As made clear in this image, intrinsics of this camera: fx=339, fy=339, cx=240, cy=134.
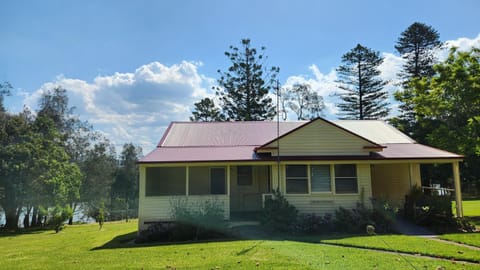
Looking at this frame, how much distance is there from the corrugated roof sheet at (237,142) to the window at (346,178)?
94 centimetres

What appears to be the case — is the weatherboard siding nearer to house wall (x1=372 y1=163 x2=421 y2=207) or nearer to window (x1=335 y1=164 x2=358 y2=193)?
window (x1=335 y1=164 x2=358 y2=193)

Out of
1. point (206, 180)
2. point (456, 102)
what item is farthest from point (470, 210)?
point (206, 180)

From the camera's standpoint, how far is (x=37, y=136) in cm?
2311

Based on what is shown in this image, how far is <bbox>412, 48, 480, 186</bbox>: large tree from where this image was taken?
16.6 meters

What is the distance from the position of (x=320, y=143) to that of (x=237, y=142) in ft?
14.0

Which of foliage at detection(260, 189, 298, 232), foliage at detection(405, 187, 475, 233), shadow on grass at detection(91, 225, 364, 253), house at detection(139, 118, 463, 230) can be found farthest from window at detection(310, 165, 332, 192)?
foliage at detection(405, 187, 475, 233)

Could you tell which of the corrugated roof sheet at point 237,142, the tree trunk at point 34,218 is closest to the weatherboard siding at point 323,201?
the corrugated roof sheet at point 237,142

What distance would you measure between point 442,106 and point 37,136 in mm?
25050

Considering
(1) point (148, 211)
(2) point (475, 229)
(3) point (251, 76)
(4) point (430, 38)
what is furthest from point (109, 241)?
(4) point (430, 38)

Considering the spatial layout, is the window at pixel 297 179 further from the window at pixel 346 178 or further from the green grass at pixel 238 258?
the green grass at pixel 238 258

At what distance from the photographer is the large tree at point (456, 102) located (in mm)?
16578

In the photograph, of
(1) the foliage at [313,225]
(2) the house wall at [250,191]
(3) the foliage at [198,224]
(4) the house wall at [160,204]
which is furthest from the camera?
(2) the house wall at [250,191]

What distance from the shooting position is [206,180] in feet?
52.8

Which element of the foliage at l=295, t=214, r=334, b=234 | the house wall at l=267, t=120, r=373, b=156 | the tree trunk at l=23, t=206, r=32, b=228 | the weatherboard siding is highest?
the house wall at l=267, t=120, r=373, b=156
